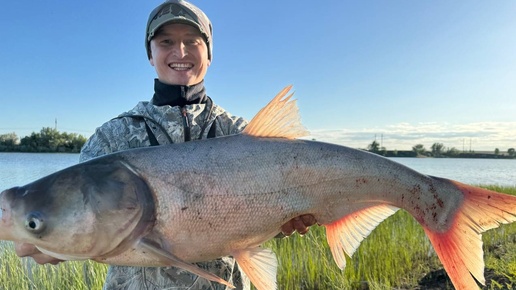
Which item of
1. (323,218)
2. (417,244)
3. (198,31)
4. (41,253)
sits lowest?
(417,244)

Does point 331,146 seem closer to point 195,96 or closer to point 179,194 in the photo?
point 179,194

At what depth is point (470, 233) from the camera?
269 cm

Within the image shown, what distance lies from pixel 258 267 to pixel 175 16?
6.71ft

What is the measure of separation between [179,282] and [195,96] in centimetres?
150

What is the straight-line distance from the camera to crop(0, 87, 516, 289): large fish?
2189 mm

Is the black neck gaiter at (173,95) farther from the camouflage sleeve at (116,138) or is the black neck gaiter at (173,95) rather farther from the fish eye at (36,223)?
the fish eye at (36,223)

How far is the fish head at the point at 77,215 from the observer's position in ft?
7.07

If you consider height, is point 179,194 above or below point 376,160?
below

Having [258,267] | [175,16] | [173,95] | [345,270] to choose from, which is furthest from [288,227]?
[345,270]

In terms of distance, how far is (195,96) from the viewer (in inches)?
134

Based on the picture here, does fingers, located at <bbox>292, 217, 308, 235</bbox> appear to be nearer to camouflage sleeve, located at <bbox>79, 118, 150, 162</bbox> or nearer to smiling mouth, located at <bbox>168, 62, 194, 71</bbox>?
camouflage sleeve, located at <bbox>79, 118, 150, 162</bbox>

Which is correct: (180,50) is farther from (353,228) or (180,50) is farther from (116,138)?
(353,228)

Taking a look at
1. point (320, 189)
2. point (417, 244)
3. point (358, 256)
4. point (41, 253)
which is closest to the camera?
point (41, 253)

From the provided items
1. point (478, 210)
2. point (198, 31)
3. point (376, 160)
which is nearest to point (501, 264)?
point (478, 210)
